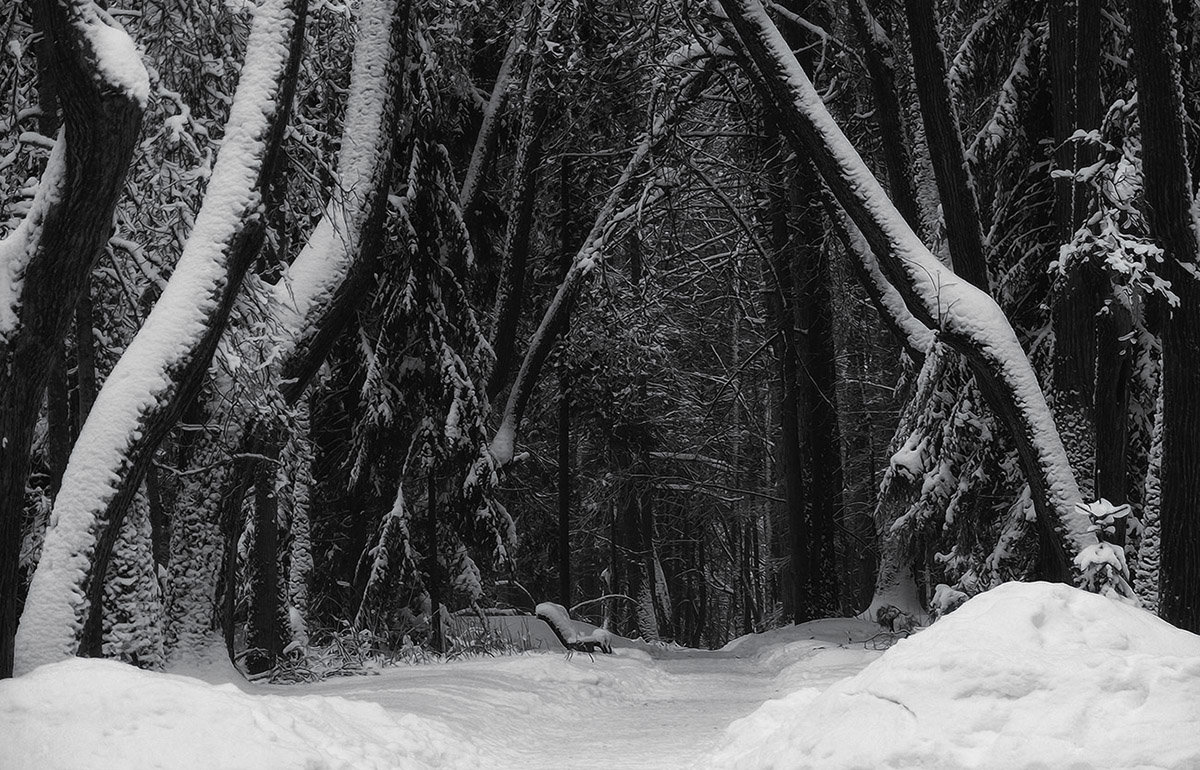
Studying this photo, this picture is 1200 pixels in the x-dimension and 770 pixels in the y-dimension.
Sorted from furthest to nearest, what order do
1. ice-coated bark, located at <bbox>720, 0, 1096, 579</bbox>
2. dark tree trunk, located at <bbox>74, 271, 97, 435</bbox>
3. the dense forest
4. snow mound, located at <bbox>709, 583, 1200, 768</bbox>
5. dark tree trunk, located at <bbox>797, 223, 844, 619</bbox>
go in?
dark tree trunk, located at <bbox>797, 223, 844, 619</bbox> → ice-coated bark, located at <bbox>720, 0, 1096, 579</bbox> → dark tree trunk, located at <bbox>74, 271, 97, 435</bbox> → the dense forest → snow mound, located at <bbox>709, 583, 1200, 768</bbox>

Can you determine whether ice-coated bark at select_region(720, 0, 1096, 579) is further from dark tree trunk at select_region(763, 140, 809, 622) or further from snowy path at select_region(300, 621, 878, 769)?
dark tree trunk at select_region(763, 140, 809, 622)

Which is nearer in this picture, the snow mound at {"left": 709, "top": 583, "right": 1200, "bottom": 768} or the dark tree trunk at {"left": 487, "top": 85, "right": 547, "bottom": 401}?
the snow mound at {"left": 709, "top": 583, "right": 1200, "bottom": 768}

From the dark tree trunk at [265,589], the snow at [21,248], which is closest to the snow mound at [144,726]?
the snow at [21,248]

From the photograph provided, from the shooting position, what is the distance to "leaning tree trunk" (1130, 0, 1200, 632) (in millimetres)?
7602

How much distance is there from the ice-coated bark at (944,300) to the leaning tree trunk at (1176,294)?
42.1 inches

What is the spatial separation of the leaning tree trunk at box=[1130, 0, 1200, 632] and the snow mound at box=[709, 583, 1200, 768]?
2.87 meters

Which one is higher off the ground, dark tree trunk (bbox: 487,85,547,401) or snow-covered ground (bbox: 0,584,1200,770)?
dark tree trunk (bbox: 487,85,547,401)

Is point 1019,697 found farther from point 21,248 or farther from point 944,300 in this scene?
point 944,300

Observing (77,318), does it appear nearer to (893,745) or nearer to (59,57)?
(59,57)

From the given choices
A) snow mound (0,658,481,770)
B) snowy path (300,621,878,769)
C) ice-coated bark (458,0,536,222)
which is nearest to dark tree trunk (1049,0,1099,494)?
snowy path (300,621,878,769)

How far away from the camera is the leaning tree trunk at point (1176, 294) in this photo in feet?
24.9

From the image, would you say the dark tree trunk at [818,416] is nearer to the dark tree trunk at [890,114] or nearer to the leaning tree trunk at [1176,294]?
the dark tree trunk at [890,114]

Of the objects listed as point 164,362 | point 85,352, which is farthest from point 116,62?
point 85,352

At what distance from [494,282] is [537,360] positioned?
2693mm
